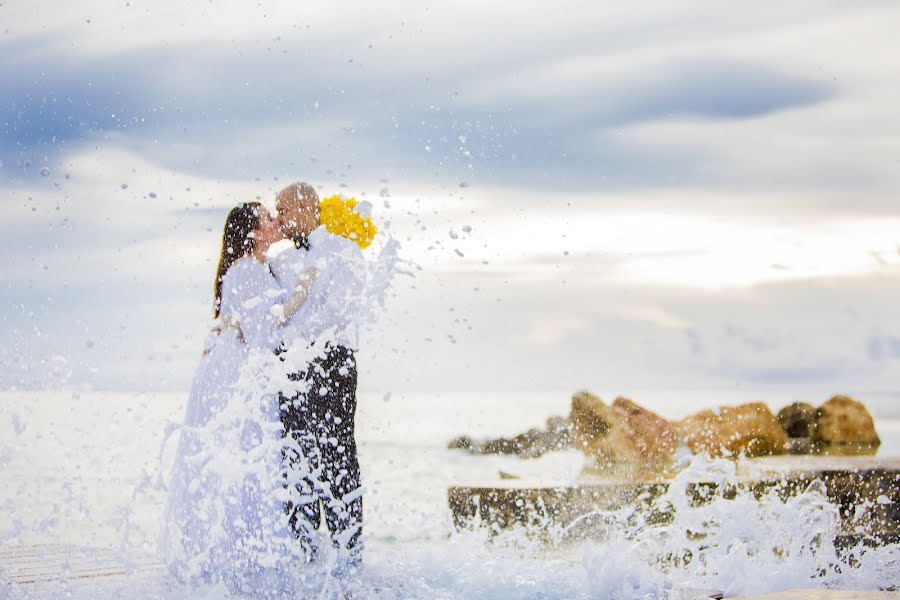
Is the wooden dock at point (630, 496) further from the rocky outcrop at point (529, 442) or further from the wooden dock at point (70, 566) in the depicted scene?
the rocky outcrop at point (529, 442)

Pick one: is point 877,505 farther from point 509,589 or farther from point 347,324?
point 347,324

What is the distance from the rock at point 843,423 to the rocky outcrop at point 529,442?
3829 mm

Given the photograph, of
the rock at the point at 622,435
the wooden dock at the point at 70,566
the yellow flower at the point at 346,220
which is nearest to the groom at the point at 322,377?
the yellow flower at the point at 346,220

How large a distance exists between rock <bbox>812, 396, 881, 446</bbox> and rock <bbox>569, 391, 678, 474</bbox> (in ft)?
10.7

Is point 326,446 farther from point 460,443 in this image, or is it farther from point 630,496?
point 460,443

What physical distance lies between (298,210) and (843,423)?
1278 centimetres

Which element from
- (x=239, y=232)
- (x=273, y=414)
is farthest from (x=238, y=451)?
(x=239, y=232)

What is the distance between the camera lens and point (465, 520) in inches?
283

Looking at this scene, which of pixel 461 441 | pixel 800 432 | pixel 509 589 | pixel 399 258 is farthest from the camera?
pixel 461 441

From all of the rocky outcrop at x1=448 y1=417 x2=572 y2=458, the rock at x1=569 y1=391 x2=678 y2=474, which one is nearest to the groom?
the rock at x1=569 y1=391 x2=678 y2=474

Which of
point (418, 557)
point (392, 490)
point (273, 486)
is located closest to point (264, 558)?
point (273, 486)

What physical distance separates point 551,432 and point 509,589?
1442cm

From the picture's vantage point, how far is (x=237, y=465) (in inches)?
209

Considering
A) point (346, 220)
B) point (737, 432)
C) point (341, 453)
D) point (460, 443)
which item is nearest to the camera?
point (341, 453)
